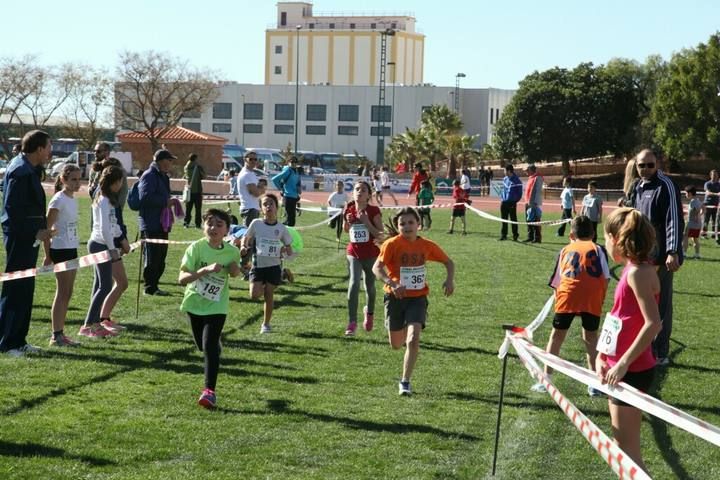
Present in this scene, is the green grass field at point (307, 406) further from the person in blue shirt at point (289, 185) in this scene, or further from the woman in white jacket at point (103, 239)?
the person in blue shirt at point (289, 185)

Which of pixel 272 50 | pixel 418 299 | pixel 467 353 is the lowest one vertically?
pixel 467 353

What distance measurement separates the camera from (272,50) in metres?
147

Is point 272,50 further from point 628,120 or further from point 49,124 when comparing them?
point 628,120

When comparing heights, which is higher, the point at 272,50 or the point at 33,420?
the point at 272,50

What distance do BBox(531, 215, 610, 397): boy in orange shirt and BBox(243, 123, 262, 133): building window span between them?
11018 cm

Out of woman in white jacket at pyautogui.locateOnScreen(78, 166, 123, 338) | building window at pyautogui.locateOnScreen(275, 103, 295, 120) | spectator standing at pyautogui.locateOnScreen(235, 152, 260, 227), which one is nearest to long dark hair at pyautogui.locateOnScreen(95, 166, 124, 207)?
woman in white jacket at pyautogui.locateOnScreen(78, 166, 123, 338)

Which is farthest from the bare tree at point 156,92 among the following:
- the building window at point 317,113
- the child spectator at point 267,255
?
the child spectator at point 267,255

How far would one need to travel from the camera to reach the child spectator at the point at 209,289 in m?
8.53

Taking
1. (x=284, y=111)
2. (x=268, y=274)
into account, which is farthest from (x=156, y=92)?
(x=268, y=274)

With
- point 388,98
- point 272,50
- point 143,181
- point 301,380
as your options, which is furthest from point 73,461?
point 272,50

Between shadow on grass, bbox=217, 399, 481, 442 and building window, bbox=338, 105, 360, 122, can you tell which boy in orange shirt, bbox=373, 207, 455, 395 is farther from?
building window, bbox=338, 105, 360, 122

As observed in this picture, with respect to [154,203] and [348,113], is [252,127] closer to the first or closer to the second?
[348,113]

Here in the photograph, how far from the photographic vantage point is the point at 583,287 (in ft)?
30.6

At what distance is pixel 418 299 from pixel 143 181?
614cm
